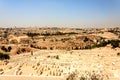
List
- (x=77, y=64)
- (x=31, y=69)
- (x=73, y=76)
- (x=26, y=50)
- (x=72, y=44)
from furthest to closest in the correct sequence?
(x=72, y=44) < (x=26, y=50) < (x=77, y=64) < (x=31, y=69) < (x=73, y=76)

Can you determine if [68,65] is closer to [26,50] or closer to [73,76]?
[73,76]

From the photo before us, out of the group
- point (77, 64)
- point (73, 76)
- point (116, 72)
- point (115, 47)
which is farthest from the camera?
point (115, 47)

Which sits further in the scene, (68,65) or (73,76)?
(68,65)

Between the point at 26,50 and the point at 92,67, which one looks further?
the point at 26,50

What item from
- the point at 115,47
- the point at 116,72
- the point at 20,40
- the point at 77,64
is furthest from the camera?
the point at 20,40

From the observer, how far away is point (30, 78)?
17141 mm

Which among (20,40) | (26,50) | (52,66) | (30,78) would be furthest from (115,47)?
(20,40)

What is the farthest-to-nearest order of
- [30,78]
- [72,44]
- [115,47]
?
Result: [72,44] → [115,47] → [30,78]

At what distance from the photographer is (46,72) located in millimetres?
21078

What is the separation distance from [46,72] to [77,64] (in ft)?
13.5

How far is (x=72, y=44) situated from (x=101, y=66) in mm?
29280

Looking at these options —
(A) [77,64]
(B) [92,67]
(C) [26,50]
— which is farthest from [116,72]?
(C) [26,50]

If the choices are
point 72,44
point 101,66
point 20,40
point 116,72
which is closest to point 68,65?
point 101,66

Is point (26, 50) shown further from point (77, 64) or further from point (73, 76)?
point (73, 76)
